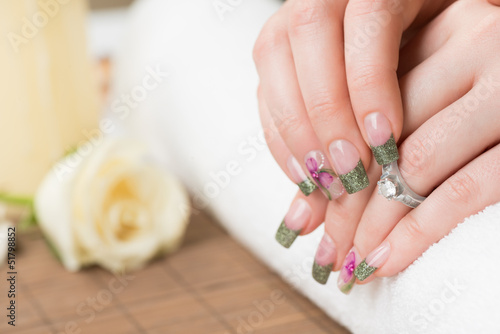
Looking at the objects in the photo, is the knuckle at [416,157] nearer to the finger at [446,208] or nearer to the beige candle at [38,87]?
the finger at [446,208]

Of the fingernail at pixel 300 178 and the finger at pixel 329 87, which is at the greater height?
the finger at pixel 329 87

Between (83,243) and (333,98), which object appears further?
(83,243)

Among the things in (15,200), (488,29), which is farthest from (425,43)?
(15,200)

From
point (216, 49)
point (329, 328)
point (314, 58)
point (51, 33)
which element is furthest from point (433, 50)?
point (51, 33)

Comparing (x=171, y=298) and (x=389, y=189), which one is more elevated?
(x=389, y=189)

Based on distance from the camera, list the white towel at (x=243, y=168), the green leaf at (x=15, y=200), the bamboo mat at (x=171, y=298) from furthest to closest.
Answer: the green leaf at (x=15, y=200) < the bamboo mat at (x=171, y=298) < the white towel at (x=243, y=168)

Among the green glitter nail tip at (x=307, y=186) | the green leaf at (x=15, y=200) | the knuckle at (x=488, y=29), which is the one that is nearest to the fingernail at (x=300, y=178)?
the green glitter nail tip at (x=307, y=186)

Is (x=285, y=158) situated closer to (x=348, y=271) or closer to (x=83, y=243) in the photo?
(x=348, y=271)
